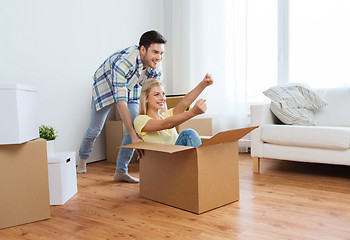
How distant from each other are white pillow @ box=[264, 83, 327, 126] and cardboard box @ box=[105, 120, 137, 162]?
1.27 metres

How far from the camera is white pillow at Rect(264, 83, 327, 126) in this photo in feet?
7.99

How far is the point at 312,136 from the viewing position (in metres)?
2.17

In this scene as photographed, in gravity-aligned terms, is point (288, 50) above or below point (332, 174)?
above

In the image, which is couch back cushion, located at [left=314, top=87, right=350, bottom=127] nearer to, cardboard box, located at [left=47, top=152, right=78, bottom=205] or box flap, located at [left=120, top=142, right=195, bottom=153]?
box flap, located at [left=120, top=142, right=195, bottom=153]

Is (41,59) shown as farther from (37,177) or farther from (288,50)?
(288,50)

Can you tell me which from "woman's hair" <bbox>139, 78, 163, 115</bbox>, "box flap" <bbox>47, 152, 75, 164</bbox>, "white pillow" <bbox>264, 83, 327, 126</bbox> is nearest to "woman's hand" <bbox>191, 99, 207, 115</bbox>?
"woman's hair" <bbox>139, 78, 163, 115</bbox>

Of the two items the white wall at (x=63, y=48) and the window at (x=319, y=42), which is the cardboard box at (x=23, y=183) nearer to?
the white wall at (x=63, y=48)

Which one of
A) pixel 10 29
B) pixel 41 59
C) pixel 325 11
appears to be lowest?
pixel 41 59

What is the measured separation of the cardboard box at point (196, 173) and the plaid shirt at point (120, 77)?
0.44 m

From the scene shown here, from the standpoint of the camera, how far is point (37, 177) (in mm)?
1479

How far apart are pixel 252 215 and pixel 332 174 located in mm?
1104

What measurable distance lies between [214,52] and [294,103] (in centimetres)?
122

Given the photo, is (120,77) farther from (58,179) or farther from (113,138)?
(113,138)

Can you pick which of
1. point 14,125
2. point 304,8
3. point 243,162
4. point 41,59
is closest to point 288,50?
point 304,8
